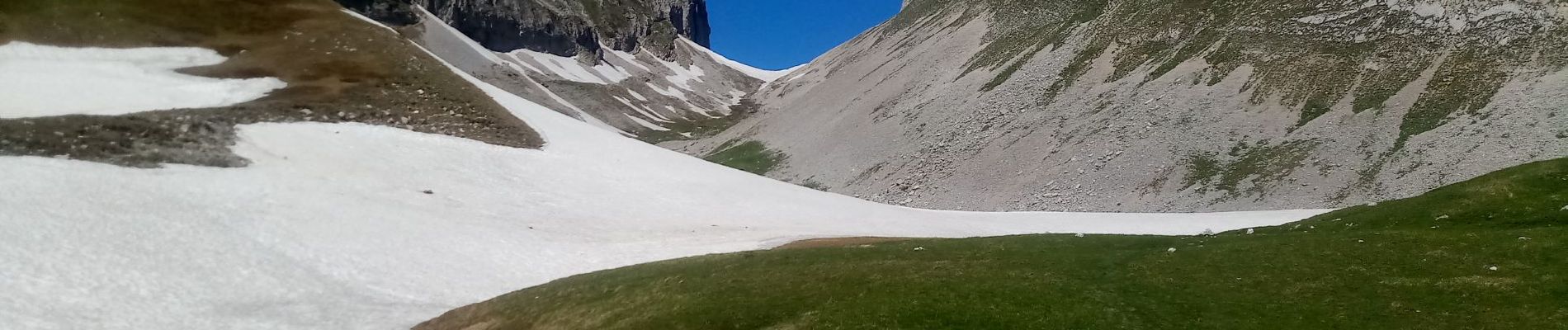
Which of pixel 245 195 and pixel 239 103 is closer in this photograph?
pixel 245 195

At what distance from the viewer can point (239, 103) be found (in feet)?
150

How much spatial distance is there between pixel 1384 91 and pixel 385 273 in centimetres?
6392

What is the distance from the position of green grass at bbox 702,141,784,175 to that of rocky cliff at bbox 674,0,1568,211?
3002 millimetres

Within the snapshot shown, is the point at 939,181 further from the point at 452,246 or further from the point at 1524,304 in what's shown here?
the point at 1524,304

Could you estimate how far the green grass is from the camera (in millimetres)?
96812

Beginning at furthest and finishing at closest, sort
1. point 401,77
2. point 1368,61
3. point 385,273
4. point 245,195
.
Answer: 1. point 1368,61
2. point 401,77
3. point 245,195
4. point 385,273

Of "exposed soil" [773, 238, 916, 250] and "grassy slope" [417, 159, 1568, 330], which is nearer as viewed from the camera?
"grassy slope" [417, 159, 1568, 330]

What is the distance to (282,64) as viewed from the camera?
5281 centimetres

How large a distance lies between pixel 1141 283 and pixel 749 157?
84.1 m

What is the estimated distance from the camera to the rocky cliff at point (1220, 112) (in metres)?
50.4

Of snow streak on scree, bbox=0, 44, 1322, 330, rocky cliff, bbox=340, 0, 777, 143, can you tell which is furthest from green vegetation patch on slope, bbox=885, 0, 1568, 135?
rocky cliff, bbox=340, 0, 777, 143

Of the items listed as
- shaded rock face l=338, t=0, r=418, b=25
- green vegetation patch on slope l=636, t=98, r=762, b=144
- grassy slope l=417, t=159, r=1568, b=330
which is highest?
shaded rock face l=338, t=0, r=418, b=25

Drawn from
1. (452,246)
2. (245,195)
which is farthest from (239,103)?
(452,246)

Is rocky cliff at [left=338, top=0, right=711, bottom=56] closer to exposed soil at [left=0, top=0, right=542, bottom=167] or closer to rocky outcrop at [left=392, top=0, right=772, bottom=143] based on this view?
rocky outcrop at [left=392, top=0, right=772, bottom=143]
